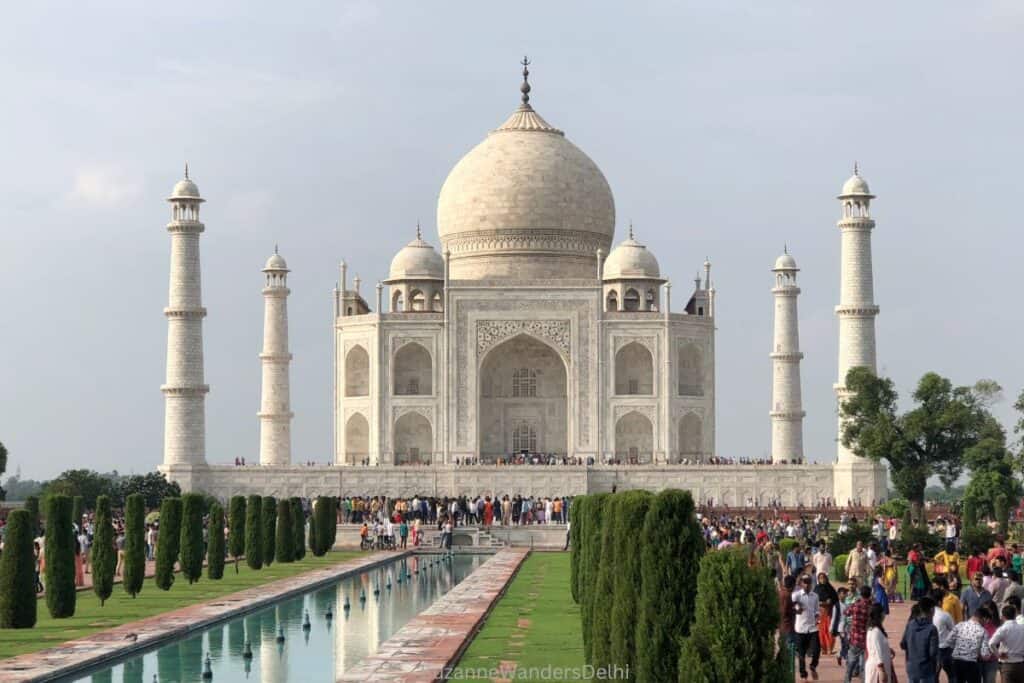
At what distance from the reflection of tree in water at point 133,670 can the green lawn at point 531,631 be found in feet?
7.05

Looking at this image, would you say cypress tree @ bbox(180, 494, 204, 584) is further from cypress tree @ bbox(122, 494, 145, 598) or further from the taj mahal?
the taj mahal

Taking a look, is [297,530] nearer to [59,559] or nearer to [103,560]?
[103,560]

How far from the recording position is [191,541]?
19938mm

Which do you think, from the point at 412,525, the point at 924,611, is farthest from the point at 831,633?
the point at 412,525

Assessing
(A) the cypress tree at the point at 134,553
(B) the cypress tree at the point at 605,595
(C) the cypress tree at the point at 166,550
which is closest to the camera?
(B) the cypress tree at the point at 605,595

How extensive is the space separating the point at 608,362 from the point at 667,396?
143cm

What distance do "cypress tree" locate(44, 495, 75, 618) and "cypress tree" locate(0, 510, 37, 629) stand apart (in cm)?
55

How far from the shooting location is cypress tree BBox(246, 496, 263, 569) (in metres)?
22.7

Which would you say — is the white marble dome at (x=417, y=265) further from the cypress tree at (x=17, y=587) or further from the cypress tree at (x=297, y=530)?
the cypress tree at (x=17, y=587)

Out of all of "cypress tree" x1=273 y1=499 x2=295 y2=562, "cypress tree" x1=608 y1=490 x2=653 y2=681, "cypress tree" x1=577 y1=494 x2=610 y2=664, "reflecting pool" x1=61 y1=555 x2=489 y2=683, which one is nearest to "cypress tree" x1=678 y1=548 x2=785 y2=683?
"cypress tree" x1=608 y1=490 x2=653 y2=681

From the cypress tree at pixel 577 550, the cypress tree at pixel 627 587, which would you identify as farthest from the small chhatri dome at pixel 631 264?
the cypress tree at pixel 627 587

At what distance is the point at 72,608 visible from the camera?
15727 millimetres

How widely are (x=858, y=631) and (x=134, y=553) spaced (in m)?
9.57

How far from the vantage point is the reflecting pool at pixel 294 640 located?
12.2m
